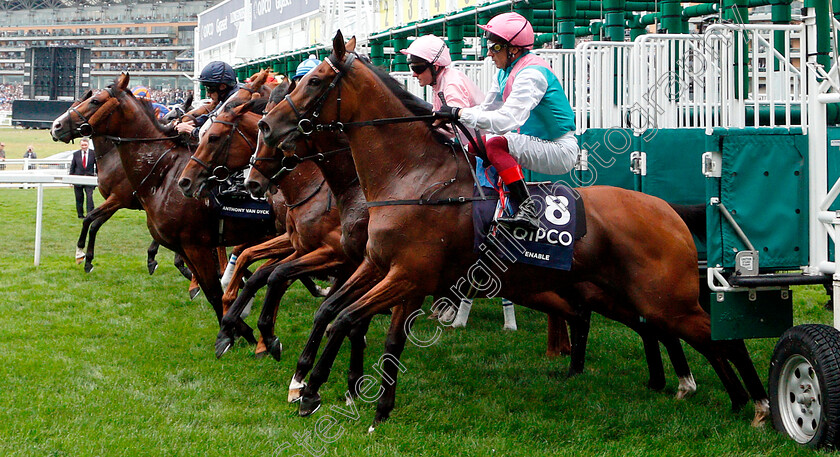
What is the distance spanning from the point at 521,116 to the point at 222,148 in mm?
2595

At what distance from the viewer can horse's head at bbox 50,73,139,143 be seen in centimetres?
729

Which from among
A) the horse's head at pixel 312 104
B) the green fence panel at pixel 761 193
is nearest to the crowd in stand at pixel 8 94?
the horse's head at pixel 312 104

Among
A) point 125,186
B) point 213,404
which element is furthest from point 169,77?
point 213,404

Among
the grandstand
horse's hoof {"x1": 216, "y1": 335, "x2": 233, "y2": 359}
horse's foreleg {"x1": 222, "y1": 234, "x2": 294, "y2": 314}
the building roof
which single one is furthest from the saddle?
the building roof

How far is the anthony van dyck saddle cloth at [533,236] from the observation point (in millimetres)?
4258

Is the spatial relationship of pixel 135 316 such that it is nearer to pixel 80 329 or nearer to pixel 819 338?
pixel 80 329

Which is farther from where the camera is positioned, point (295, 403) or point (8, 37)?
point (8, 37)

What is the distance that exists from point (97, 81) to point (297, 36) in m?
65.0

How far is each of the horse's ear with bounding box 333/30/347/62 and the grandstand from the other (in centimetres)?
7375

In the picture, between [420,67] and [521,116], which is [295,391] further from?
[420,67]

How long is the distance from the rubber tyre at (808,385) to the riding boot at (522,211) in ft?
4.22

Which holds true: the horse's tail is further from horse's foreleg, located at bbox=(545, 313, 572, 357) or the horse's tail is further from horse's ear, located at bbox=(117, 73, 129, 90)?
horse's ear, located at bbox=(117, 73, 129, 90)

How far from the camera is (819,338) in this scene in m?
3.70

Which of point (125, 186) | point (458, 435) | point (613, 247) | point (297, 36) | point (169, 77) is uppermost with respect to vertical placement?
point (169, 77)
